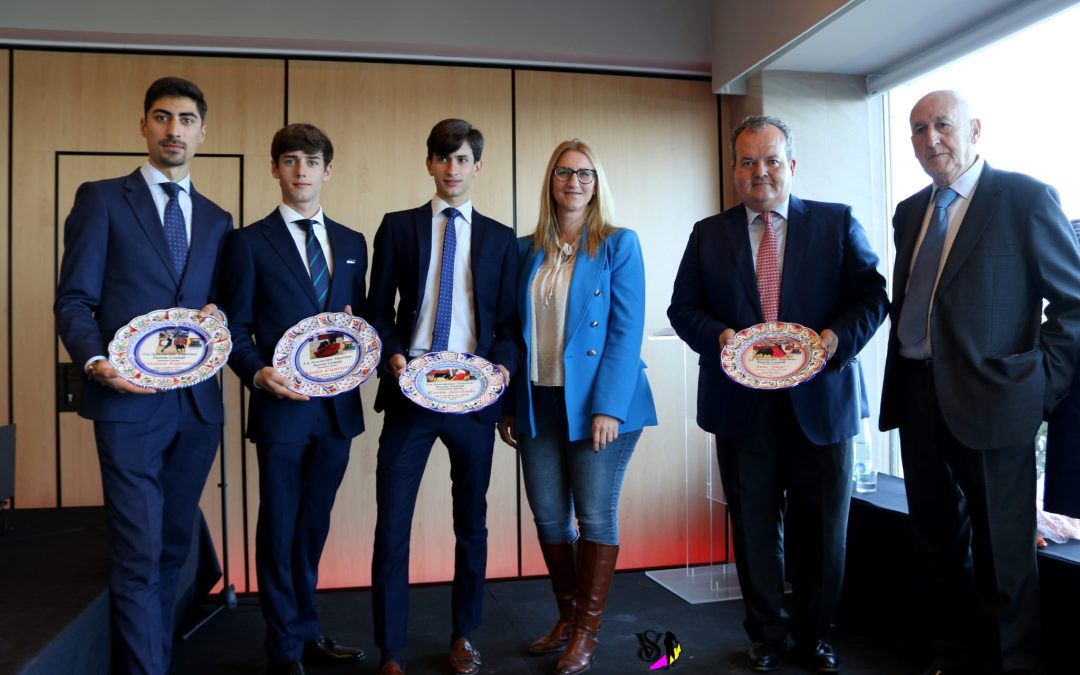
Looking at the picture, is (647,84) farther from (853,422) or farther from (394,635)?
(394,635)

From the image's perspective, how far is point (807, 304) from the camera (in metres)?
2.48

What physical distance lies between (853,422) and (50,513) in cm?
325

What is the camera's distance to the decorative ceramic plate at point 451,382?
2.38 m

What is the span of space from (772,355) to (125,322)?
6.23 feet

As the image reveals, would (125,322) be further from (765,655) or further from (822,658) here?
(822,658)

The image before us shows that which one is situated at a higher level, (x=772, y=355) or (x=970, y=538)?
(x=772, y=355)

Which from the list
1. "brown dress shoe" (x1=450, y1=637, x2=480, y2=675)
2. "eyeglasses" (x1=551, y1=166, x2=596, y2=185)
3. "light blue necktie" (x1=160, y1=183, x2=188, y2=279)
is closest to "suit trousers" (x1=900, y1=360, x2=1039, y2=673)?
"eyeglasses" (x1=551, y1=166, x2=596, y2=185)

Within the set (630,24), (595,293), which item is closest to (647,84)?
(630,24)

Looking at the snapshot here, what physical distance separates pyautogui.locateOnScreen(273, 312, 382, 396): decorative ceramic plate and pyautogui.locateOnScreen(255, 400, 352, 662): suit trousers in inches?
4.6

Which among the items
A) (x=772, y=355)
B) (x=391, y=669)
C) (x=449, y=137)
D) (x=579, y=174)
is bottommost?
(x=391, y=669)

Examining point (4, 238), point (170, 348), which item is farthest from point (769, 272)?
point (4, 238)

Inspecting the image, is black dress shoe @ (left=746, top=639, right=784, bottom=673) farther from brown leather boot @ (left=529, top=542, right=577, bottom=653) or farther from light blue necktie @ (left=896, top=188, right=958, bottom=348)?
light blue necktie @ (left=896, top=188, right=958, bottom=348)

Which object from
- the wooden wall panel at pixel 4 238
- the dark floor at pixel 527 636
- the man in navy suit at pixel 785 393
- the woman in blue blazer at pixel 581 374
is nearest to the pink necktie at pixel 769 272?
the man in navy suit at pixel 785 393

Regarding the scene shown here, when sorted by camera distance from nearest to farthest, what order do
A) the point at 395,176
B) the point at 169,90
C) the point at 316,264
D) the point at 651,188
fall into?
the point at 169,90, the point at 316,264, the point at 395,176, the point at 651,188
